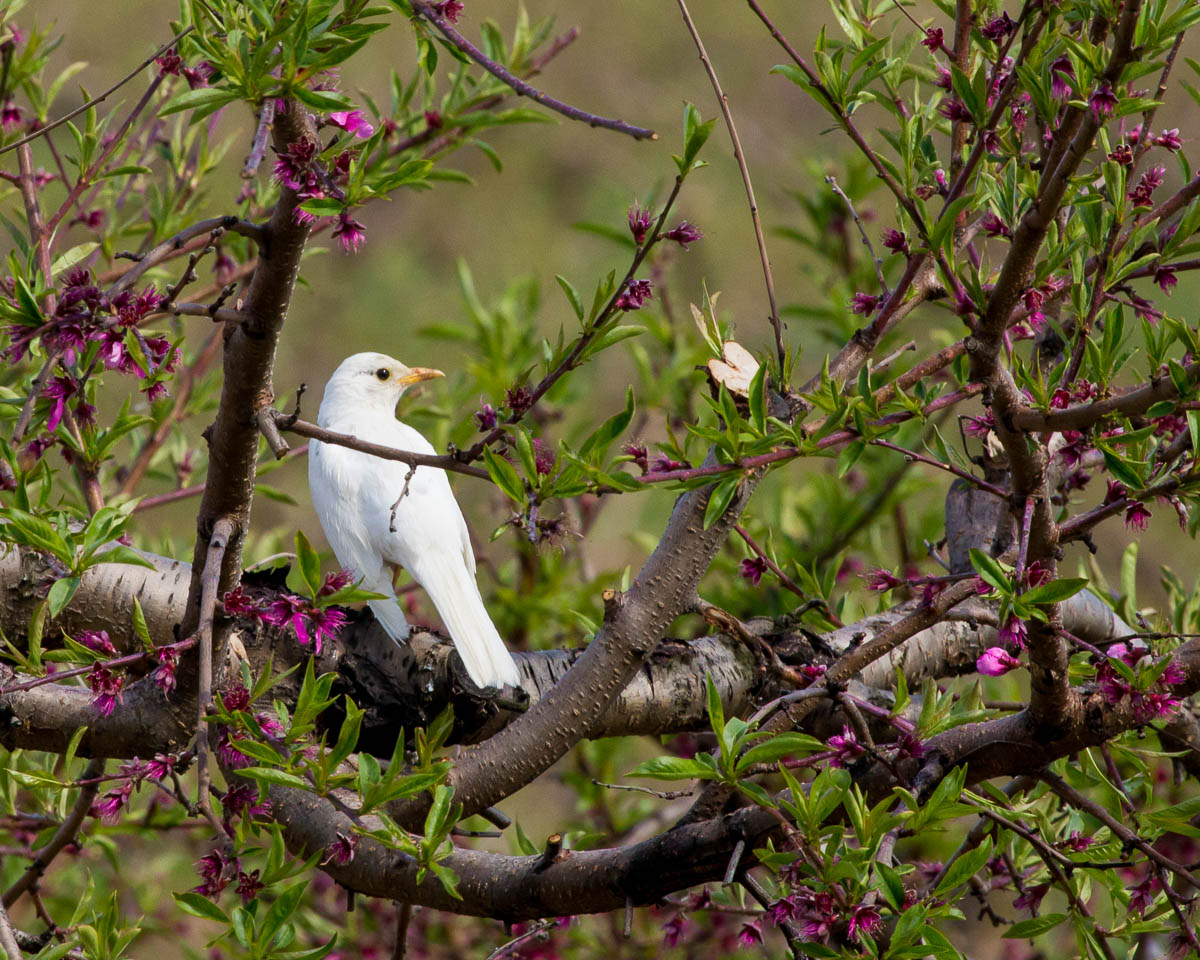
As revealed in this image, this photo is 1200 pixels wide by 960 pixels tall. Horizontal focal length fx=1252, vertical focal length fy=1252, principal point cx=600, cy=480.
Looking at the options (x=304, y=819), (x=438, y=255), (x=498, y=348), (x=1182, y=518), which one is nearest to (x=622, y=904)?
(x=304, y=819)

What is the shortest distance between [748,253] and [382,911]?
216 inches

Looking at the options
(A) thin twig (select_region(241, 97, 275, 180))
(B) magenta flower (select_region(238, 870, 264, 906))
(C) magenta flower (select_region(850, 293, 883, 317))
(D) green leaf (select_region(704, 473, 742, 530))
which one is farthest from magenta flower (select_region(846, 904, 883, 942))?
(A) thin twig (select_region(241, 97, 275, 180))

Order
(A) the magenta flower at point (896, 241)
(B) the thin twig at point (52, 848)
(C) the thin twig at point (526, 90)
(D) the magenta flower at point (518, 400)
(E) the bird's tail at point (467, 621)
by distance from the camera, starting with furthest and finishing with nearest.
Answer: (E) the bird's tail at point (467, 621), (B) the thin twig at point (52, 848), (A) the magenta flower at point (896, 241), (D) the magenta flower at point (518, 400), (C) the thin twig at point (526, 90)

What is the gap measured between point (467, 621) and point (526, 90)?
1248 mm

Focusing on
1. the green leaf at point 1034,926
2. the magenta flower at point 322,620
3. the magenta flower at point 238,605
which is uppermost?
the magenta flower at point 238,605

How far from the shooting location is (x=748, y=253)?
776 cm

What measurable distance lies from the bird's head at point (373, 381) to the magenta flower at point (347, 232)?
7.07 feet

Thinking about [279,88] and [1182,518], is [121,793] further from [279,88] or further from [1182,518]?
[1182,518]

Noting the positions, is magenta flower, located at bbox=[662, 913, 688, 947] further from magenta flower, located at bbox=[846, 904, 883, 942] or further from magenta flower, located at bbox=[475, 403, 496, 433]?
magenta flower, located at bbox=[475, 403, 496, 433]

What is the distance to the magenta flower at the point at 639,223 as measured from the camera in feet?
4.52

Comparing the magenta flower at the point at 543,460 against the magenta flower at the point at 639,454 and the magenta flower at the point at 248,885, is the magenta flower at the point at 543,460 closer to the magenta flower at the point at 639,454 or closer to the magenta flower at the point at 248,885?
the magenta flower at the point at 639,454

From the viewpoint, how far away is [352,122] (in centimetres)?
139

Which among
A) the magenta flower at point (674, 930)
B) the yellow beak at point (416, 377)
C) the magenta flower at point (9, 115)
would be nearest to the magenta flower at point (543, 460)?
the magenta flower at point (674, 930)

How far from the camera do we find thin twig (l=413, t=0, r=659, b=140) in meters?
1.14
